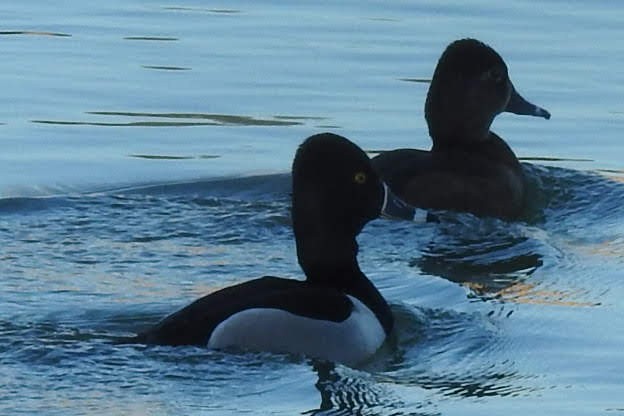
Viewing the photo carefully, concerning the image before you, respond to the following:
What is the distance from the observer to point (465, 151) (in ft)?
47.5

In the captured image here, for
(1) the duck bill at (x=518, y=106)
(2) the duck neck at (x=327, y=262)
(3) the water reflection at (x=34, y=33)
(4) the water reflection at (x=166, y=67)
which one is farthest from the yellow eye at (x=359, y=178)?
(3) the water reflection at (x=34, y=33)

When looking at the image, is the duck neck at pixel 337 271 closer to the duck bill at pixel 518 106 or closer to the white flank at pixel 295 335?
the white flank at pixel 295 335

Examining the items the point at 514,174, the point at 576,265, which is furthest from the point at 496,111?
the point at 576,265

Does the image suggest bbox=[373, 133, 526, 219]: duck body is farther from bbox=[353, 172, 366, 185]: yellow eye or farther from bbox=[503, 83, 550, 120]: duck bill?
bbox=[353, 172, 366, 185]: yellow eye

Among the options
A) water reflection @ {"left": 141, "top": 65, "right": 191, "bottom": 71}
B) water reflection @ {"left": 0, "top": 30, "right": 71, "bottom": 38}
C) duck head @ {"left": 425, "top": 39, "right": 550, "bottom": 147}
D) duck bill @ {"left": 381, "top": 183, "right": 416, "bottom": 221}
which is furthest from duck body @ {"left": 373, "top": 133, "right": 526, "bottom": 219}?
water reflection @ {"left": 0, "top": 30, "right": 71, "bottom": 38}

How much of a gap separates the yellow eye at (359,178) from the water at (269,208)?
29.8 inches

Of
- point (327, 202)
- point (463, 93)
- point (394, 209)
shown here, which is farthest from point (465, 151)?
point (327, 202)

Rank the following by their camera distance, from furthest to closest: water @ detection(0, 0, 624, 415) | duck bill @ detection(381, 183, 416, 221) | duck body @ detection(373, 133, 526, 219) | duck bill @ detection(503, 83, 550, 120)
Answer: duck bill @ detection(503, 83, 550, 120)
duck body @ detection(373, 133, 526, 219)
duck bill @ detection(381, 183, 416, 221)
water @ detection(0, 0, 624, 415)

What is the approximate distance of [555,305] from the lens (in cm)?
1180

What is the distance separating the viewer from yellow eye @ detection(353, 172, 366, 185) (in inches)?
444

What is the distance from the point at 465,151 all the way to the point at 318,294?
12.7 ft

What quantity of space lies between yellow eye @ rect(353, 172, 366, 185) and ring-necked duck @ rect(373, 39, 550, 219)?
2.33m

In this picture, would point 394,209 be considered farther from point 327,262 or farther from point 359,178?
point 327,262

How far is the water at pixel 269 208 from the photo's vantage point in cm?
1019
